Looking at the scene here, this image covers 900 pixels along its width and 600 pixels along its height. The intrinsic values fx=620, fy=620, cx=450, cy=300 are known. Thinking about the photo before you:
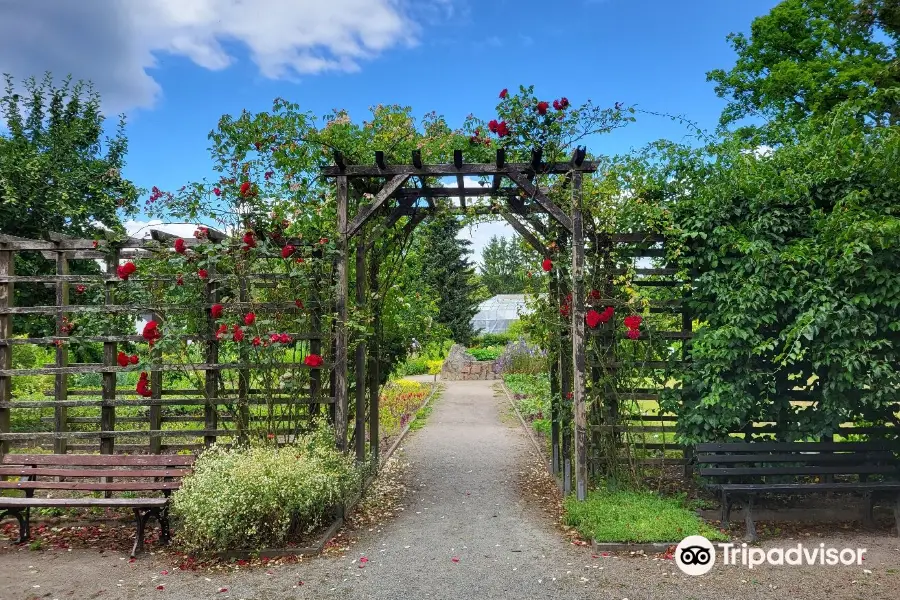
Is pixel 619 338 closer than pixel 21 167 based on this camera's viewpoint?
Yes

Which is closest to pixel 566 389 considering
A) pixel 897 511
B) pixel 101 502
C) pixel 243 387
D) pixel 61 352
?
pixel 897 511

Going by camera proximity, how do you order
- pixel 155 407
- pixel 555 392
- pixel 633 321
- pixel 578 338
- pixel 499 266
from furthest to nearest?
pixel 499 266
pixel 555 392
pixel 155 407
pixel 578 338
pixel 633 321

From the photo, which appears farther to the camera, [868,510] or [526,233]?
[526,233]

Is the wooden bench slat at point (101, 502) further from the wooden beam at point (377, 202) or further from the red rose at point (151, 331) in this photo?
→ the wooden beam at point (377, 202)

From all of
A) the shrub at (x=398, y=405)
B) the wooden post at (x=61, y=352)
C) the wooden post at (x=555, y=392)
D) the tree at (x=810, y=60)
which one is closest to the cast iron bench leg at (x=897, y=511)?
the wooden post at (x=555, y=392)

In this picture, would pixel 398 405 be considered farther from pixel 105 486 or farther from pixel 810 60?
pixel 810 60

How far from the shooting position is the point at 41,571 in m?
4.81

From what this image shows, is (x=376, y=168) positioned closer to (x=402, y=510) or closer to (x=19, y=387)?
(x=402, y=510)

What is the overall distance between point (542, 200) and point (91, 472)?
16.6ft

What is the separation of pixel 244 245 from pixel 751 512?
5176mm

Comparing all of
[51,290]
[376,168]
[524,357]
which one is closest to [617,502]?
[376,168]

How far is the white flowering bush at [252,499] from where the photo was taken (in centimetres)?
490

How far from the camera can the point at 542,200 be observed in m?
6.20

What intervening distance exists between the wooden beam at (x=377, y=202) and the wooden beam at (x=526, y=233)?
140cm
